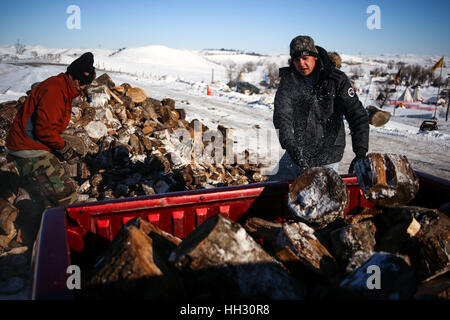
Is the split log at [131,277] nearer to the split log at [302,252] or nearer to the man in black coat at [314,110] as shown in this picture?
the split log at [302,252]

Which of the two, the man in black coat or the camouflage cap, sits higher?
the camouflage cap

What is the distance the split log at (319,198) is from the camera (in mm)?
1903

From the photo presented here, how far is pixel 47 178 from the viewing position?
325 centimetres

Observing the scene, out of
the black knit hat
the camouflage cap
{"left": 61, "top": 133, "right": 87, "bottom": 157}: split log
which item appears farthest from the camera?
{"left": 61, "top": 133, "right": 87, "bottom": 157}: split log

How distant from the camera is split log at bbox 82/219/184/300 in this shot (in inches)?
49.6

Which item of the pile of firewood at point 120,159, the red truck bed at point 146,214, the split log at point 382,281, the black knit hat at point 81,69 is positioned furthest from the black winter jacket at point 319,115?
the black knit hat at point 81,69

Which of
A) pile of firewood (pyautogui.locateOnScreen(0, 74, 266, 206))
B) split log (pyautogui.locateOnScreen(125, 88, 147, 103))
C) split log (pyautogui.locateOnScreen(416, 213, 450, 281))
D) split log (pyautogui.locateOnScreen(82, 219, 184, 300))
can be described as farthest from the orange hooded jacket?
split log (pyautogui.locateOnScreen(125, 88, 147, 103))

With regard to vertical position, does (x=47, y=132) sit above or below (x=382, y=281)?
above

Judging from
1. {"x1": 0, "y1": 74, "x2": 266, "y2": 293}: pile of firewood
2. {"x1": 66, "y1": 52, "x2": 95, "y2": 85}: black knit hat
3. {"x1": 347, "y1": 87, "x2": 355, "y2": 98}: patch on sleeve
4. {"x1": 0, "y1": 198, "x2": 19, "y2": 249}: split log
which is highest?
{"x1": 66, "y1": 52, "x2": 95, "y2": 85}: black knit hat

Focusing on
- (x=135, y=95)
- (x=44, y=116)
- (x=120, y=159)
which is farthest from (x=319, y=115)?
(x=135, y=95)

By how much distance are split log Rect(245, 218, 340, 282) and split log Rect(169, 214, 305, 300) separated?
16 centimetres

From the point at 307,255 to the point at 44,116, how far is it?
281 cm

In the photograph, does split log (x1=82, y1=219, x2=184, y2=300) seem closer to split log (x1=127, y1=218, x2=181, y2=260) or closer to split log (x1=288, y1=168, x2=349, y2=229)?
split log (x1=127, y1=218, x2=181, y2=260)

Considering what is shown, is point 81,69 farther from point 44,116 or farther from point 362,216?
point 362,216
